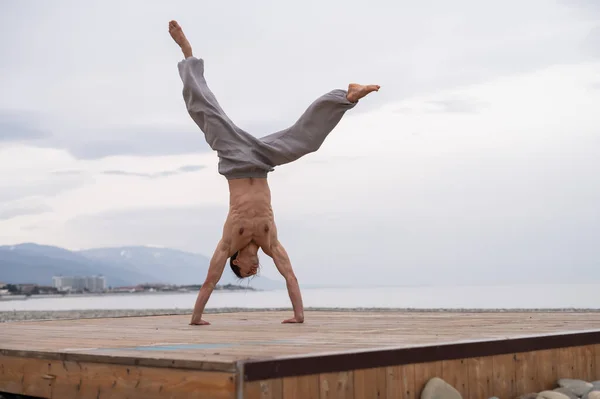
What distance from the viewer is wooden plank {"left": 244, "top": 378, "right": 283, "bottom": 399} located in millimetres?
4359

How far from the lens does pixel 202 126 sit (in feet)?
28.5

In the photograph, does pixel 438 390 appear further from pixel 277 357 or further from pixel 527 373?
pixel 277 357

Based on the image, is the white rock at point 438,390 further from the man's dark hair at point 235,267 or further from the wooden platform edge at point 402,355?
the man's dark hair at point 235,267

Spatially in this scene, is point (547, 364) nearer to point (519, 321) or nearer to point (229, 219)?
point (519, 321)

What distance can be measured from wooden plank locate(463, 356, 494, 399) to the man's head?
324 cm

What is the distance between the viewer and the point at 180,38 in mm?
8773

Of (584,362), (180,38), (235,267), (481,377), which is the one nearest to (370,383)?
(481,377)

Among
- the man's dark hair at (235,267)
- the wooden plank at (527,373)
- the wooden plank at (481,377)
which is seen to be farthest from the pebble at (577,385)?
the man's dark hair at (235,267)

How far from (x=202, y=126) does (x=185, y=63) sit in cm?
64

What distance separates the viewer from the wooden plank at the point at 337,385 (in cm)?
469

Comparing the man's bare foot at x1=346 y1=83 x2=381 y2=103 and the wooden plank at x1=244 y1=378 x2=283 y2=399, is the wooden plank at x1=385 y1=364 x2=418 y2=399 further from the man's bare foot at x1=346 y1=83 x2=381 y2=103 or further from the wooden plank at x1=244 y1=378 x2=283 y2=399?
the man's bare foot at x1=346 y1=83 x2=381 y2=103

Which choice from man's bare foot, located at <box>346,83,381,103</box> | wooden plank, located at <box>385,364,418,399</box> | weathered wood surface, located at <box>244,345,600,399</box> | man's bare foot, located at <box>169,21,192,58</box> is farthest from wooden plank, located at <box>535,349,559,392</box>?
man's bare foot, located at <box>169,21,192,58</box>

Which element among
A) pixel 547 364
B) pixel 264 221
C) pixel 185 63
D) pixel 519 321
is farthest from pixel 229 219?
pixel 547 364

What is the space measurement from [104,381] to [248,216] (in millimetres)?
3183
